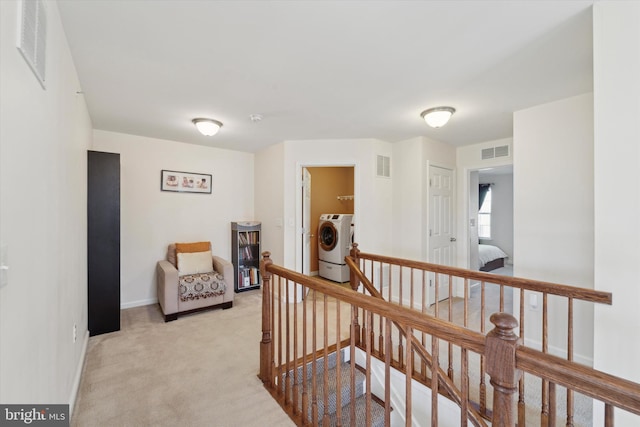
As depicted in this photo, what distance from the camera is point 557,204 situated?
2.69 metres

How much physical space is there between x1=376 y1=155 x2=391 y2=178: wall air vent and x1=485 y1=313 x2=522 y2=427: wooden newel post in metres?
3.32

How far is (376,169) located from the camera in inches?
158

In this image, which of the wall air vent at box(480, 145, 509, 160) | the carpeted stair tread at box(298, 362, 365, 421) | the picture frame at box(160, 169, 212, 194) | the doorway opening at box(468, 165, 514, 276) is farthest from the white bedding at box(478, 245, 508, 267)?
the picture frame at box(160, 169, 212, 194)

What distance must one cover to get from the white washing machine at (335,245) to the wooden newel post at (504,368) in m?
4.05

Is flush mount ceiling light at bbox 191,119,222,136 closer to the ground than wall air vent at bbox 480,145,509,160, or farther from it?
farther from it

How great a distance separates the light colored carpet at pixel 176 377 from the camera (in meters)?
1.80

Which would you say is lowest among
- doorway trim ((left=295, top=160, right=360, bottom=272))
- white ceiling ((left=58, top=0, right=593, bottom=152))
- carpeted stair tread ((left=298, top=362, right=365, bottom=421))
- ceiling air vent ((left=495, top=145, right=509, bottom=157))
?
carpeted stair tread ((left=298, top=362, right=365, bottom=421))

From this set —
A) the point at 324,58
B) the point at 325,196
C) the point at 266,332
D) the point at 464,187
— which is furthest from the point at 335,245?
the point at 324,58

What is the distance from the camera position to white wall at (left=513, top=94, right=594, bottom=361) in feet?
8.30

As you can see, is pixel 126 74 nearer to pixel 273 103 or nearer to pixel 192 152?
pixel 273 103

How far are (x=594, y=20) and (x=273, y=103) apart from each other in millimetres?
2249

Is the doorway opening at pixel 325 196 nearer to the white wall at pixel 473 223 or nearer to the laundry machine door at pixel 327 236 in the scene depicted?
the laundry machine door at pixel 327 236

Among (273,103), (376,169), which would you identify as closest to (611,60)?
(273,103)

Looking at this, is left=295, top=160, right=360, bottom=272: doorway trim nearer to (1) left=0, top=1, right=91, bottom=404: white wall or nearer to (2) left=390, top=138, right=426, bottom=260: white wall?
(2) left=390, top=138, right=426, bottom=260: white wall
